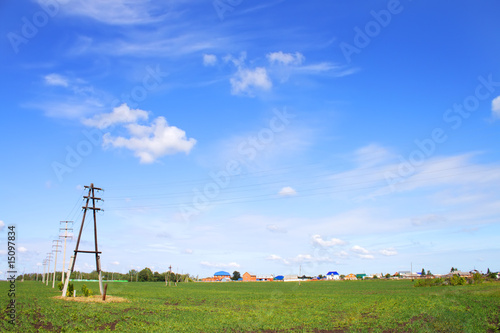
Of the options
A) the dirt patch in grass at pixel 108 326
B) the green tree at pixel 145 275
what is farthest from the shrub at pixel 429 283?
the green tree at pixel 145 275

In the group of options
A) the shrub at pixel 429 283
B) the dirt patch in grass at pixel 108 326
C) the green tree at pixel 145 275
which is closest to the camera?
the dirt patch in grass at pixel 108 326

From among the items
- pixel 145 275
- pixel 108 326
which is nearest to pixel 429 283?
pixel 108 326

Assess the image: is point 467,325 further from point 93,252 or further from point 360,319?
point 93,252

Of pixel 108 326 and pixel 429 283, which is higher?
pixel 108 326

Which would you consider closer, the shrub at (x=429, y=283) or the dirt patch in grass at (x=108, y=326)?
the dirt patch in grass at (x=108, y=326)

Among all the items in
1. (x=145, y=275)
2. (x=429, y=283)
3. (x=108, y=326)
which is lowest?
(x=145, y=275)

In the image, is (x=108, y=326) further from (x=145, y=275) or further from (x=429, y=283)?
(x=145, y=275)

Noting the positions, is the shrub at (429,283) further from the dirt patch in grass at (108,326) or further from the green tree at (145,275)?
the green tree at (145,275)

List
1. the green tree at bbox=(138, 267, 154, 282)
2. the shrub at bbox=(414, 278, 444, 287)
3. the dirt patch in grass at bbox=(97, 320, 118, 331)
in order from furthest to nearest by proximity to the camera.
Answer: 1. the green tree at bbox=(138, 267, 154, 282)
2. the shrub at bbox=(414, 278, 444, 287)
3. the dirt patch in grass at bbox=(97, 320, 118, 331)

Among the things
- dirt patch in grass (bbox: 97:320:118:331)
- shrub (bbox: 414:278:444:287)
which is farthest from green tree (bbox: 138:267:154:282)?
dirt patch in grass (bbox: 97:320:118:331)

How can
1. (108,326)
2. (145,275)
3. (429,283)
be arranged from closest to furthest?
(108,326), (429,283), (145,275)

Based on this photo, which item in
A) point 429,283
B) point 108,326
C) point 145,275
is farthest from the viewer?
point 145,275

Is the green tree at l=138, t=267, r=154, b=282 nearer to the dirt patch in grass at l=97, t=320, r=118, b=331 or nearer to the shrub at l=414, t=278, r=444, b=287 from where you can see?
the shrub at l=414, t=278, r=444, b=287

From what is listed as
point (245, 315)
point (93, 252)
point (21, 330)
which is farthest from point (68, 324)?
point (93, 252)
